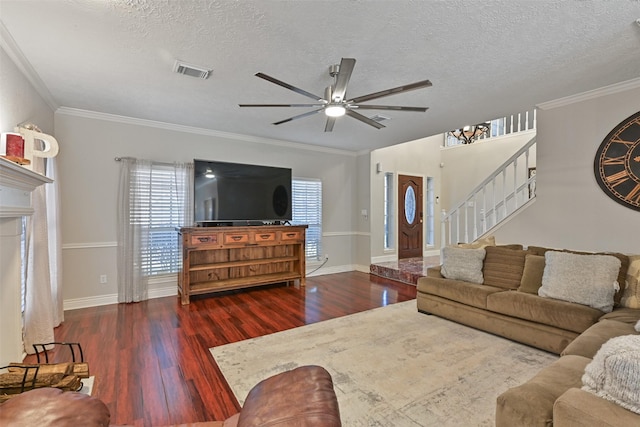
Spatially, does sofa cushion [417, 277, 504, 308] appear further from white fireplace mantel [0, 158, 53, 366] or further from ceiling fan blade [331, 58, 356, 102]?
white fireplace mantel [0, 158, 53, 366]

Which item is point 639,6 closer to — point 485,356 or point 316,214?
point 485,356

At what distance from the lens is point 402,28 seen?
215 centimetres

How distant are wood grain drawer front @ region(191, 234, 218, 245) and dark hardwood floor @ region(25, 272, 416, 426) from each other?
85 cm

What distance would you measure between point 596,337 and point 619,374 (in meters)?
1.21

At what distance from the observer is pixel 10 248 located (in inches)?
80.1

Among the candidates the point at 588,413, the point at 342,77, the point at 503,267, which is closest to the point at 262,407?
the point at 588,413

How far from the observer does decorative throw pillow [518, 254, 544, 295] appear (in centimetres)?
296

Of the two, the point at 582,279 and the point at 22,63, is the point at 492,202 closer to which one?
the point at 582,279

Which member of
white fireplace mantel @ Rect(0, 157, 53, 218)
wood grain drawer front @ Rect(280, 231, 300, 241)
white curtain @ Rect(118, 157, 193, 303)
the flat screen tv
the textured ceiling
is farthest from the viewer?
wood grain drawer front @ Rect(280, 231, 300, 241)

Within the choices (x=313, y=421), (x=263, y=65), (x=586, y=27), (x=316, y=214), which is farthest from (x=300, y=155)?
(x=313, y=421)

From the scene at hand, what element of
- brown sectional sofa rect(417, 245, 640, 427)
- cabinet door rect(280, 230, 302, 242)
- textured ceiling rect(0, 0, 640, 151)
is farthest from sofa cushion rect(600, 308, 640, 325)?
cabinet door rect(280, 230, 302, 242)

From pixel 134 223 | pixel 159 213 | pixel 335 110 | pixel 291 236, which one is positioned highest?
pixel 335 110

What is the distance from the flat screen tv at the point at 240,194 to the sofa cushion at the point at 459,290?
2.60m

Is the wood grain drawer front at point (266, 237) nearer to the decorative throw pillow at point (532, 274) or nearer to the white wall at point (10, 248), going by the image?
the white wall at point (10, 248)
